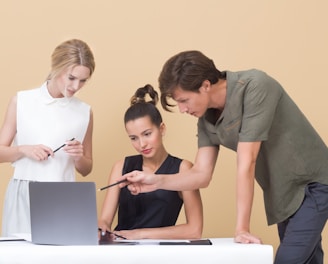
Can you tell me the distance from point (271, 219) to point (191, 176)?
26 centimetres

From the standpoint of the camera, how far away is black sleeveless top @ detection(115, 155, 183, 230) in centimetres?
222

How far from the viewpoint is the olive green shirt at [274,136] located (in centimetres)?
179

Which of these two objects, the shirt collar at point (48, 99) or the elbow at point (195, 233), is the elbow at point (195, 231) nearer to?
the elbow at point (195, 233)

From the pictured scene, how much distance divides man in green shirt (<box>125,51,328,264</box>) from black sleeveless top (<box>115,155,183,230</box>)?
27 centimetres

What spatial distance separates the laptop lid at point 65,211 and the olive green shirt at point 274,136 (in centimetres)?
Result: 45

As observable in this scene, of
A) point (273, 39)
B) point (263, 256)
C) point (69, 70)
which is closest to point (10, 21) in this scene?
point (69, 70)

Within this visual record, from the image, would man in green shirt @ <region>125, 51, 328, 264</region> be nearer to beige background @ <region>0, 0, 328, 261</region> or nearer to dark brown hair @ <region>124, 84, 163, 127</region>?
dark brown hair @ <region>124, 84, 163, 127</region>

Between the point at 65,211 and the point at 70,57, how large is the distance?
0.69 metres

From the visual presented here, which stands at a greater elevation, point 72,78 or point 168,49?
point 168,49

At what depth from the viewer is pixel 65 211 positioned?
1637mm

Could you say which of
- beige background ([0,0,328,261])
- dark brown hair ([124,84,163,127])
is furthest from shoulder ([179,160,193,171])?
beige background ([0,0,328,261])

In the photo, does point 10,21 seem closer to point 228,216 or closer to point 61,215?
point 228,216

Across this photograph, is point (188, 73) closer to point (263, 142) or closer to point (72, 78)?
point (263, 142)

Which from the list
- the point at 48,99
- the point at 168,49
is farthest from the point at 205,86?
the point at 168,49
